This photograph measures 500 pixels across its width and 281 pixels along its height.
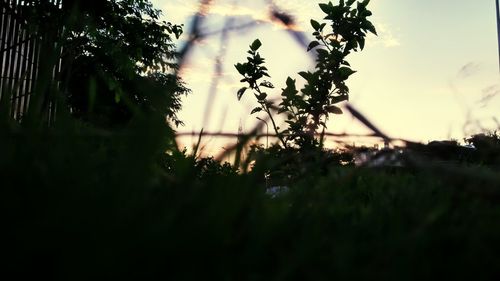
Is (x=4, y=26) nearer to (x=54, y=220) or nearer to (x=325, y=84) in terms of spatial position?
(x=325, y=84)

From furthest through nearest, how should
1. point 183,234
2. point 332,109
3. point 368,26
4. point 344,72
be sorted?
point 368,26 → point 344,72 → point 332,109 → point 183,234

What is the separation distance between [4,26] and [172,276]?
53.7 ft

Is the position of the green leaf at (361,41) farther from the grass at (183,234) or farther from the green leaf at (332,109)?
the grass at (183,234)

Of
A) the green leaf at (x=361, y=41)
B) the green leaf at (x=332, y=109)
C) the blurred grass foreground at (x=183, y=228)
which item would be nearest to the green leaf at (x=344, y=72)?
the green leaf at (x=332, y=109)

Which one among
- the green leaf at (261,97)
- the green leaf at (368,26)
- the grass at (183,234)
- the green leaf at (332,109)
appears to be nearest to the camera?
the grass at (183,234)

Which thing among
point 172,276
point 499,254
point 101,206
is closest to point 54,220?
point 101,206

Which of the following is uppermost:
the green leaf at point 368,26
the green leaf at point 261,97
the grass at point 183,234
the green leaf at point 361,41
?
the green leaf at point 368,26

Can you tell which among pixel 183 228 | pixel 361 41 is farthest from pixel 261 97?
pixel 183 228

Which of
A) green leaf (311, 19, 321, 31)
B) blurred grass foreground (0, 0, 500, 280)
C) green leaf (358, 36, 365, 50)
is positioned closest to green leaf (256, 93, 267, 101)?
green leaf (311, 19, 321, 31)

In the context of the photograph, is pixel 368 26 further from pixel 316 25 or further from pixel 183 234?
pixel 183 234

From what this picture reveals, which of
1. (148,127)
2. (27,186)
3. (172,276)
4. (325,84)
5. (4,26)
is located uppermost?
(4,26)

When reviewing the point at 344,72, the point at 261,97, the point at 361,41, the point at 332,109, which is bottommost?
the point at 332,109

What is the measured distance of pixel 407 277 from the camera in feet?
2.52

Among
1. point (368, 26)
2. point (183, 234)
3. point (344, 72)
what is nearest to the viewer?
point (183, 234)
